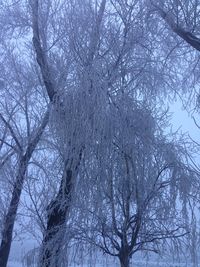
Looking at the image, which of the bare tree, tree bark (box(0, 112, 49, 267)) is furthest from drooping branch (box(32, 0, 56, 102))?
tree bark (box(0, 112, 49, 267))

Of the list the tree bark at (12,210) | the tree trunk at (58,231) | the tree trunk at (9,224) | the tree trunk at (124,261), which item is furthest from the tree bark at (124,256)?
the tree trunk at (9,224)

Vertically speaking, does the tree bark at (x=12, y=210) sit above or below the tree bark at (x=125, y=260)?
above

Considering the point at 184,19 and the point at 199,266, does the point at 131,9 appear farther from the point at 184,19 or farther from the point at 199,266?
the point at 199,266

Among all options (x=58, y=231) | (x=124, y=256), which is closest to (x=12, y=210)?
(x=58, y=231)

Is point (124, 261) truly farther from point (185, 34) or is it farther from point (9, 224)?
point (9, 224)

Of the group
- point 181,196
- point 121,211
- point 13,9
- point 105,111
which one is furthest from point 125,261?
point 13,9

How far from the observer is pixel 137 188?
252 inches

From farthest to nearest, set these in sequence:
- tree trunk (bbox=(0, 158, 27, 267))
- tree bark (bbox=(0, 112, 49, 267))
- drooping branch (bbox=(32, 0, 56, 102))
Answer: tree trunk (bbox=(0, 158, 27, 267))
tree bark (bbox=(0, 112, 49, 267))
drooping branch (bbox=(32, 0, 56, 102))

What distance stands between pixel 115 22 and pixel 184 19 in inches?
90.0

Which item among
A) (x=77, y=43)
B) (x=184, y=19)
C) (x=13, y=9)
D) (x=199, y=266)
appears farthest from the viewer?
(x=13, y=9)

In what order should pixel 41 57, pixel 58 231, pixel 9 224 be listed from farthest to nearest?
pixel 9 224 < pixel 41 57 < pixel 58 231

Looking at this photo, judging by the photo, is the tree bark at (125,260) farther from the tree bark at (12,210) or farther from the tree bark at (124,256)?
the tree bark at (12,210)

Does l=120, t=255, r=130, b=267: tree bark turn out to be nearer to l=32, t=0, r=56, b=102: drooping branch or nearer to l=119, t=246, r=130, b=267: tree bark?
l=119, t=246, r=130, b=267: tree bark

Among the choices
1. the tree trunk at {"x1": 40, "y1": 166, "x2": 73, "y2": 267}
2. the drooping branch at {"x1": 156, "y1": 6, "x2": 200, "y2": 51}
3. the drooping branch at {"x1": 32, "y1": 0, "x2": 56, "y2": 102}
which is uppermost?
the drooping branch at {"x1": 32, "y1": 0, "x2": 56, "y2": 102}
